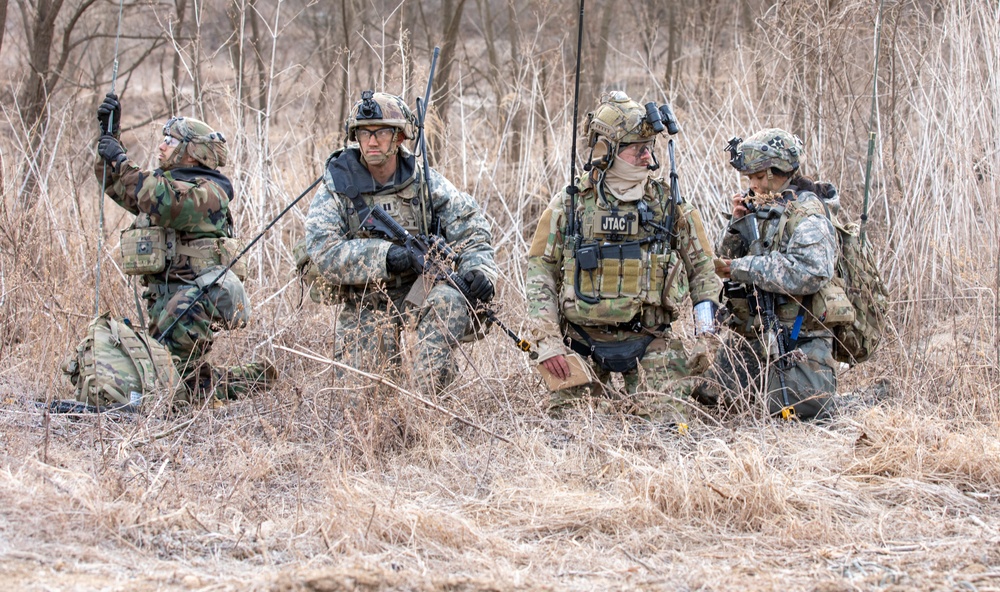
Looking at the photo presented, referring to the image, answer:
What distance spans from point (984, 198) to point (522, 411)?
3.12 metres

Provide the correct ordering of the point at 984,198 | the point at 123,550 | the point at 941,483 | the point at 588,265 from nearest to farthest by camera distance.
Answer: the point at 123,550 → the point at 941,483 → the point at 588,265 → the point at 984,198

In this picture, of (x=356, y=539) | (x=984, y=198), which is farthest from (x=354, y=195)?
(x=984, y=198)

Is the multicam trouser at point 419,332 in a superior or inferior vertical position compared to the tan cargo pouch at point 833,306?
inferior

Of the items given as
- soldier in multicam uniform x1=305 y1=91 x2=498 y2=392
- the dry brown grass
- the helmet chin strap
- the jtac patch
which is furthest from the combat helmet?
the helmet chin strap

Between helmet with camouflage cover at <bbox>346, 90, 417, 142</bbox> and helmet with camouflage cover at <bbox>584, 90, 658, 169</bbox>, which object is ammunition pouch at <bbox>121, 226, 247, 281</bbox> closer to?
helmet with camouflage cover at <bbox>346, 90, 417, 142</bbox>

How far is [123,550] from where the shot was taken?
3043 millimetres

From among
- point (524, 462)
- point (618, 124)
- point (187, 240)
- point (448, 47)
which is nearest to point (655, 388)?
point (524, 462)

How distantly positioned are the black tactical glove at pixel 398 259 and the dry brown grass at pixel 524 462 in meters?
0.54

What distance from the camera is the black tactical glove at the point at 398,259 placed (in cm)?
473

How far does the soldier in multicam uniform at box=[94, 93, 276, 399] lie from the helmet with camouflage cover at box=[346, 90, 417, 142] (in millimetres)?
809

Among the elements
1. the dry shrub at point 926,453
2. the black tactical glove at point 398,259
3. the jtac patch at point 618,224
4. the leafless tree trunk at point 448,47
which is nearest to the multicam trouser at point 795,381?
the dry shrub at point 926,453

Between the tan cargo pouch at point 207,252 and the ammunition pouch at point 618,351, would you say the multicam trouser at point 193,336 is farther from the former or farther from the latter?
the ammunition pouch at point 618,351

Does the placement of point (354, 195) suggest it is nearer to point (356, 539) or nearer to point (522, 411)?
point (522, 411)

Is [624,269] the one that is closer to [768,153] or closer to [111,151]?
[768,153]
